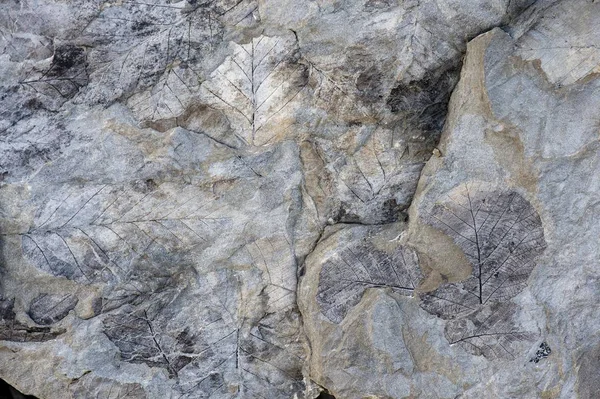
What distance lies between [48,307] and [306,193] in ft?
2.42

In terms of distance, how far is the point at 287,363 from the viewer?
198cm

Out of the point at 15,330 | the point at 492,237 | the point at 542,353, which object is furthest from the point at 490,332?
the point at 15,330

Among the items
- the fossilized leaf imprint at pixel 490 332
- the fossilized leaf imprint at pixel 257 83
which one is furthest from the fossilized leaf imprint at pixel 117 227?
the fossilized leaf imprint at pixel 490 332

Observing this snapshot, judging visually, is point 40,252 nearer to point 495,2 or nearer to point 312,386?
point 312,386

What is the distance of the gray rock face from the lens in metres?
1.74

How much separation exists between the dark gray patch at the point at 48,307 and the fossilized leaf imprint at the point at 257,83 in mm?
634

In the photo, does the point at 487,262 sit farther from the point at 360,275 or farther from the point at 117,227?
the point at 117,227

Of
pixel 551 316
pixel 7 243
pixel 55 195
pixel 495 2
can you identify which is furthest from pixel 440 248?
pixel 7 243

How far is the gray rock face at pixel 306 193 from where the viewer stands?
1740 millimetres

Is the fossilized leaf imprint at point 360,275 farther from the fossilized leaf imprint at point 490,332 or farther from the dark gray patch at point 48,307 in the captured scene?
the dark gray patch at point 48,307

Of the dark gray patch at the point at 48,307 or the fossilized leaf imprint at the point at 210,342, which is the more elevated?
the fossilized leaf imprint at the point at 210,342

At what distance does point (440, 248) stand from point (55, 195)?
38.8 inches

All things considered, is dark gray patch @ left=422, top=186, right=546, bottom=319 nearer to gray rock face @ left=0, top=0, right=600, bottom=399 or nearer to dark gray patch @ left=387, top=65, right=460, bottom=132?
gray rock face @ left=0, top=0, right=600, bottom=399

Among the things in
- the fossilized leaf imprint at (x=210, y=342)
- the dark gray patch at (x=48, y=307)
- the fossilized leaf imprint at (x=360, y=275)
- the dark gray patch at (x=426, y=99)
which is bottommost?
the dark gray patch at (x=48, y=307)
